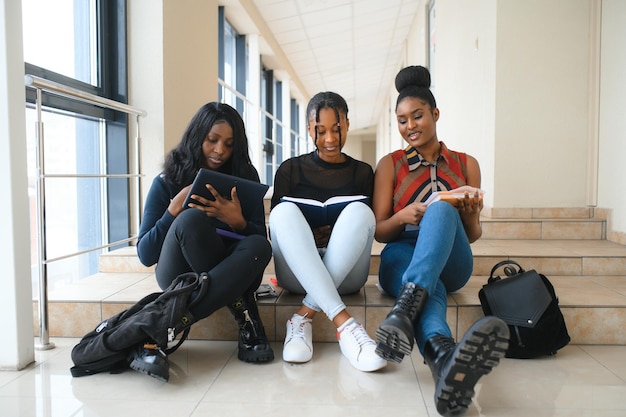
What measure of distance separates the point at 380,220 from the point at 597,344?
0.96 metres

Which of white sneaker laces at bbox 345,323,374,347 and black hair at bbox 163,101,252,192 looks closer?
white sneaker laces at bbox 345,323,374,347

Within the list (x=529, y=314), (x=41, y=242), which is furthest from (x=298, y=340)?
(x=41, y=242)

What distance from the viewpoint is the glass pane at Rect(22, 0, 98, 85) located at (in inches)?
87.9

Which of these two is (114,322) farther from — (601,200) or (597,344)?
(601,200)

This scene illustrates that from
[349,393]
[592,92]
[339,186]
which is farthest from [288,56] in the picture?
[349,393]

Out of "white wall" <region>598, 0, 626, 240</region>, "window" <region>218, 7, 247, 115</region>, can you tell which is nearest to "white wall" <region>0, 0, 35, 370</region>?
"white wall" <region>598, 0, 626, 240</region>

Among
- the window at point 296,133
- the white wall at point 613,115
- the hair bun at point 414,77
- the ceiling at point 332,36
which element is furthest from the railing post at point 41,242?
the window at point 296,133

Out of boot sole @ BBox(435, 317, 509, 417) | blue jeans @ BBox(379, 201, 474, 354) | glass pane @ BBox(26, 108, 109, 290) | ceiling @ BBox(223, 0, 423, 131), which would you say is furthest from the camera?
ceiling @ BBox(223, 0, 423, 131)

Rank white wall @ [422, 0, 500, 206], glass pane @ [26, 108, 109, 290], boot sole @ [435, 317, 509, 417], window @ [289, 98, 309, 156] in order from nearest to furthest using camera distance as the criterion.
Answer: boot sole @ [435, 317, 509, 417]
glass pane @ [26, 108, 109, 290]
white wall @ [422, 0, 500, 206]
window @ [289, 98, 309, 156]

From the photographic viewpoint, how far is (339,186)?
197 centimetres

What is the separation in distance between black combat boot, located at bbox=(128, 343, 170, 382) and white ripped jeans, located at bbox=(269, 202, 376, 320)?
512 millimetres

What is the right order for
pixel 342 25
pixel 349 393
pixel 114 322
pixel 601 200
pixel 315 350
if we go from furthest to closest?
1. pixel 342 25
2. pixel 601 200
3. pixel 315 350
4. pixel 114 322
5. pixel 349 393

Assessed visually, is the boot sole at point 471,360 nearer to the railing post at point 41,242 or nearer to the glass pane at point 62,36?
the railing post at point 41,242

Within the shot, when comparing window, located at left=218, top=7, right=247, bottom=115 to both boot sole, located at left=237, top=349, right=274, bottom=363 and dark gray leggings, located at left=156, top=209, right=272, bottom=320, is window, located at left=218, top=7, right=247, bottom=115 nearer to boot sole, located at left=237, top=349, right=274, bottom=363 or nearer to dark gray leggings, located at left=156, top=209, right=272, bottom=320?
dark gray leggings, located at left=156, top=209, right=272, bottom=320
